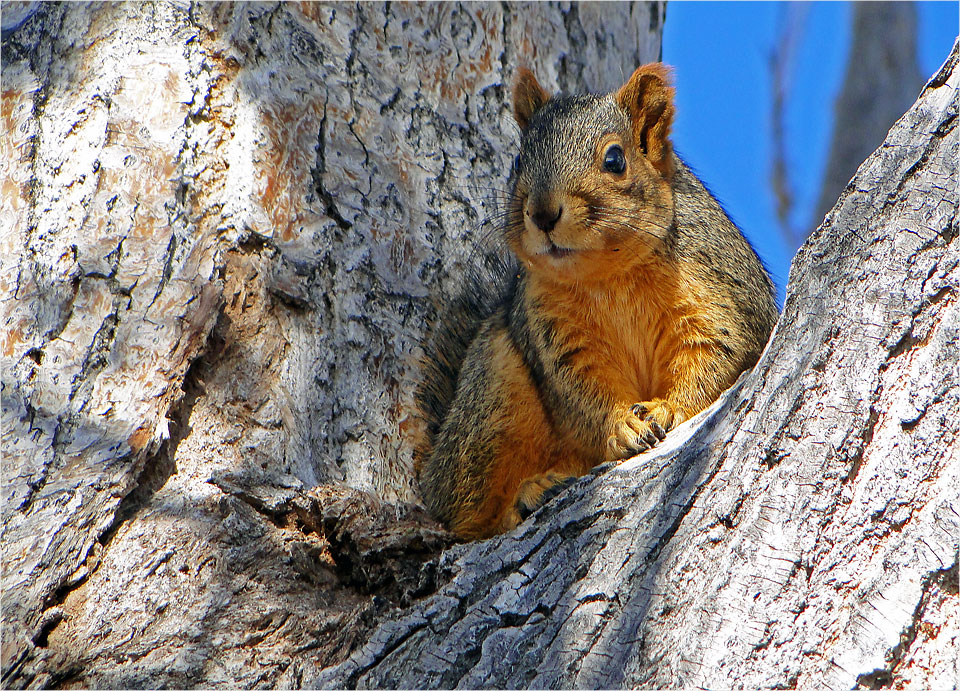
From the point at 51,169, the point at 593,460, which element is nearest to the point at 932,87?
the point at 593,460

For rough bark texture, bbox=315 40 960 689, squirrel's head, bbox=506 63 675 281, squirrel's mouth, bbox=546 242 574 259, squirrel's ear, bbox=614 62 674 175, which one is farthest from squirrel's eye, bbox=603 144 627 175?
rough bark texture, bbox=315 40 960 689

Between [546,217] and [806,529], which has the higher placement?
[546,217]

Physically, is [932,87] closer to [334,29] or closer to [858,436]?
[858,436]

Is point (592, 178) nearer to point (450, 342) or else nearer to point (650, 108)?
point (650, 108)

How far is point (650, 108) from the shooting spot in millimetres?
2270

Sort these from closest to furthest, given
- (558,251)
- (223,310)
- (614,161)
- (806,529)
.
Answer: (806,529)
(223,310)
(558,251)
(614,161)

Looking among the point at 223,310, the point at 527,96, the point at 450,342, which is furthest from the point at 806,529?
the point at 527,96

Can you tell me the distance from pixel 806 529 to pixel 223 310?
120 cm

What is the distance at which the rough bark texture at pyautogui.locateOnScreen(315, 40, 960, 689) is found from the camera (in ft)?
3.60

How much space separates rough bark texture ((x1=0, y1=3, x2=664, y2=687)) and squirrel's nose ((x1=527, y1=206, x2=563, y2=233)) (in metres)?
0.37

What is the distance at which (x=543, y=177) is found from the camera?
2053mm

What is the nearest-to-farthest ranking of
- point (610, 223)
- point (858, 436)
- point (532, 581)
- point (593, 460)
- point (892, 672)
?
point (892, 672)
point (858, 436)
point (532, 581)
point (610, 223)
point (593, 460)

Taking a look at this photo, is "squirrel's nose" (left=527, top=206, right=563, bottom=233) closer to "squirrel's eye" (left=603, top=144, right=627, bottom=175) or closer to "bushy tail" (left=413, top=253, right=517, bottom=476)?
"squirrel's eye" (left=603, top=144, right=627, bottom=175)

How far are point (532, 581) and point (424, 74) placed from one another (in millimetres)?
1433
